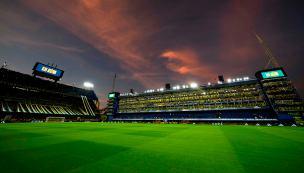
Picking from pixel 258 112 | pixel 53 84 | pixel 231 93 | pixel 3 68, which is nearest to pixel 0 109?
pixel 3 68

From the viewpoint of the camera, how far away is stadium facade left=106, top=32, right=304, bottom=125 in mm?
42031

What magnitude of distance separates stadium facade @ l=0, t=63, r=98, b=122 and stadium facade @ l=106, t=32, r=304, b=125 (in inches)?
1015

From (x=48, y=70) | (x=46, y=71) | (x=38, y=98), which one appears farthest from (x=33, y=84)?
(x=48, y=70)

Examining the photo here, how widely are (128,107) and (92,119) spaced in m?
23.1

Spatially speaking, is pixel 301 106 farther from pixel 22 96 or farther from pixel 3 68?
pixel 3 68

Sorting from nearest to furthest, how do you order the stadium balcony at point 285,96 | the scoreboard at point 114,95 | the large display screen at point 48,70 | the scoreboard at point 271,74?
the stadium balcony at point 285,96 → the scoreboard at point 271,74 → the large display screen at point 48,70 → the scoreboard at point 114,95

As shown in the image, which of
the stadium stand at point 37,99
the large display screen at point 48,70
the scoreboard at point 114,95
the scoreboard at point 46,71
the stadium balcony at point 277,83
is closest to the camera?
the stadium balcony at point 277,83

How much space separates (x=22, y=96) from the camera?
53.4 metres

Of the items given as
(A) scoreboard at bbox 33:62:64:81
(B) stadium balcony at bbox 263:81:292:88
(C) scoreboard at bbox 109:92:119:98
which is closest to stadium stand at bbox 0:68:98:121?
(A) scoreboard at bbox 33:62:64:81

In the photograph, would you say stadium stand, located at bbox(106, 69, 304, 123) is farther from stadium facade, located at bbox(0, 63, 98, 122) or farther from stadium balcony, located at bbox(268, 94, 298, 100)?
stadium facade, located at bbox(0, 63, 98, 122)

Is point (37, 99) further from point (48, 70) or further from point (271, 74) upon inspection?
point (271, 74)

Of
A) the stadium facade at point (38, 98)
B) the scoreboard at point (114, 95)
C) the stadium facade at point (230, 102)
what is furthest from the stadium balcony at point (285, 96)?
the stadium facade at point (38, 98)

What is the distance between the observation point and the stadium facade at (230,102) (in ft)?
138

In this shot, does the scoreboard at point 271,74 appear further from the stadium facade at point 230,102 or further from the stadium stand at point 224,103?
the stadium stand at point 224,103
